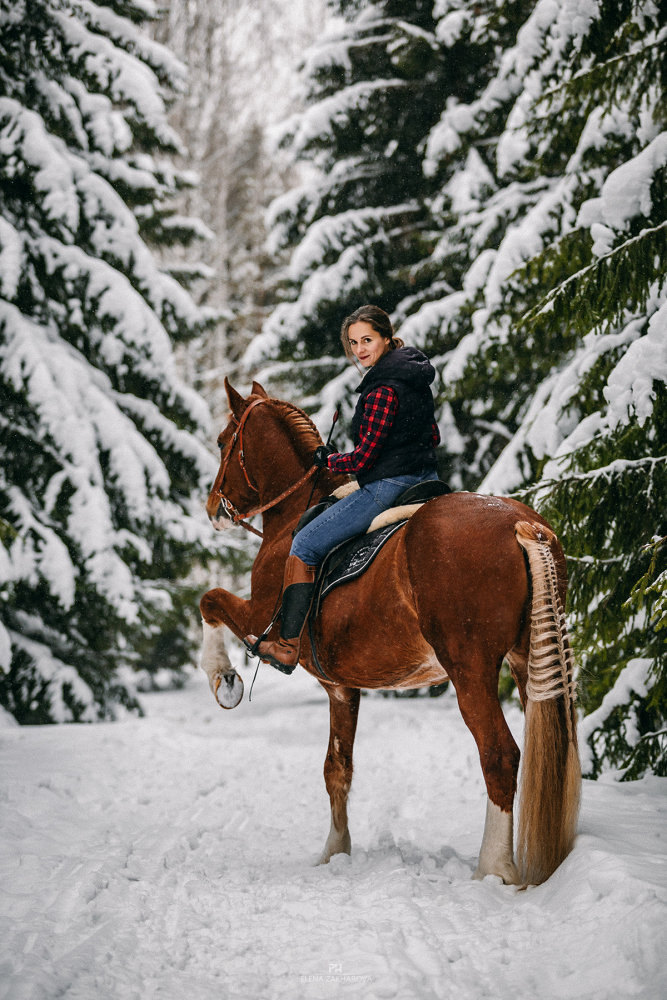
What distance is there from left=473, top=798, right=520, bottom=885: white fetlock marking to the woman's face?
8.20ft

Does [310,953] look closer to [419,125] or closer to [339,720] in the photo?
[339,720]

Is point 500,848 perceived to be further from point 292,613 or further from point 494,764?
point 292,613

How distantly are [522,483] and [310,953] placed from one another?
5.25 metres

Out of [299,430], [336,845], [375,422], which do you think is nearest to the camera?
[375,422]

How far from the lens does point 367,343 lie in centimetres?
423

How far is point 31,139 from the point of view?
26.3 ft

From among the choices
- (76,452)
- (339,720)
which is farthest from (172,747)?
(339,720)

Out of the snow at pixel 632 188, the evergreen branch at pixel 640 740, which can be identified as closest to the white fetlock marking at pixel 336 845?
the evergreen branch at pixel 640 740

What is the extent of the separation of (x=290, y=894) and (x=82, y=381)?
21.4 ft

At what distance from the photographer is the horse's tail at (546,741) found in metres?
3.28

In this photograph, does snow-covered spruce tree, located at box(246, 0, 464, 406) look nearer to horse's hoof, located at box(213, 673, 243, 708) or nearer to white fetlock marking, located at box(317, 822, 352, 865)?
horse's hoof, located at box(213, 673, 243, 708)

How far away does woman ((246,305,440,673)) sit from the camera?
4031mm

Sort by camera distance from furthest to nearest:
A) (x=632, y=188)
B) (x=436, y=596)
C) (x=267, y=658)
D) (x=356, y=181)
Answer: (x=356, y=181) < (x=632, y=188) < (x=267, y=658) < (x=436, y=596)

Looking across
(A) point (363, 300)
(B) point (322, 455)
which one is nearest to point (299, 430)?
(B) point (322, 455)
